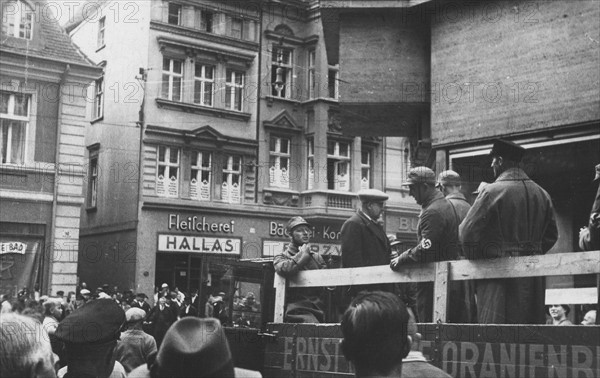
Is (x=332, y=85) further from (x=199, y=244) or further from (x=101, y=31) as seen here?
(x=101, y=31)

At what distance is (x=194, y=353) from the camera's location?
2871 millimetres

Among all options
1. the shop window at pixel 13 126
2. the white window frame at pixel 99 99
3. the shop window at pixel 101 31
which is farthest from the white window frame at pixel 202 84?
the shop window at pixel 13 126

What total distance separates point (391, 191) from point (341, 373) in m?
28.3

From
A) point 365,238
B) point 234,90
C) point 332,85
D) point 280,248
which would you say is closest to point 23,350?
point 365,238

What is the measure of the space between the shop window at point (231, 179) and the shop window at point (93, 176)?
480 cm

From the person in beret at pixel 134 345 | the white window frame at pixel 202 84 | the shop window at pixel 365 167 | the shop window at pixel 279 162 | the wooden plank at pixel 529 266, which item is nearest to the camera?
the wooden plank at pixel 529 266

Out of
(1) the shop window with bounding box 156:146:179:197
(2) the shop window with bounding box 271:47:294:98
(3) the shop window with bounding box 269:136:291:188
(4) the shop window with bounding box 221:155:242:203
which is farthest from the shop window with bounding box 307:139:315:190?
(1) the shop window with bounding box 156:146:179:197

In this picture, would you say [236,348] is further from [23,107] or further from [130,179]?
[130,179]

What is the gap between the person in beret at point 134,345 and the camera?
839cm

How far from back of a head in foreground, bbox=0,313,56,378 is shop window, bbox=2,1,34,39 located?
21215 mm

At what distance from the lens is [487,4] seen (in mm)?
11750

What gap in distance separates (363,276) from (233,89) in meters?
24.6

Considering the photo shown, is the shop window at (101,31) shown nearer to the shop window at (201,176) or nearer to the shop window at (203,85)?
the shop window at (203,85)

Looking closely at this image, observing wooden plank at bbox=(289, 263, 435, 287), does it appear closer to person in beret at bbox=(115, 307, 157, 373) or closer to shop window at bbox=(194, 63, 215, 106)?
person in beret at bbox=(115, 307, 157, 373)
